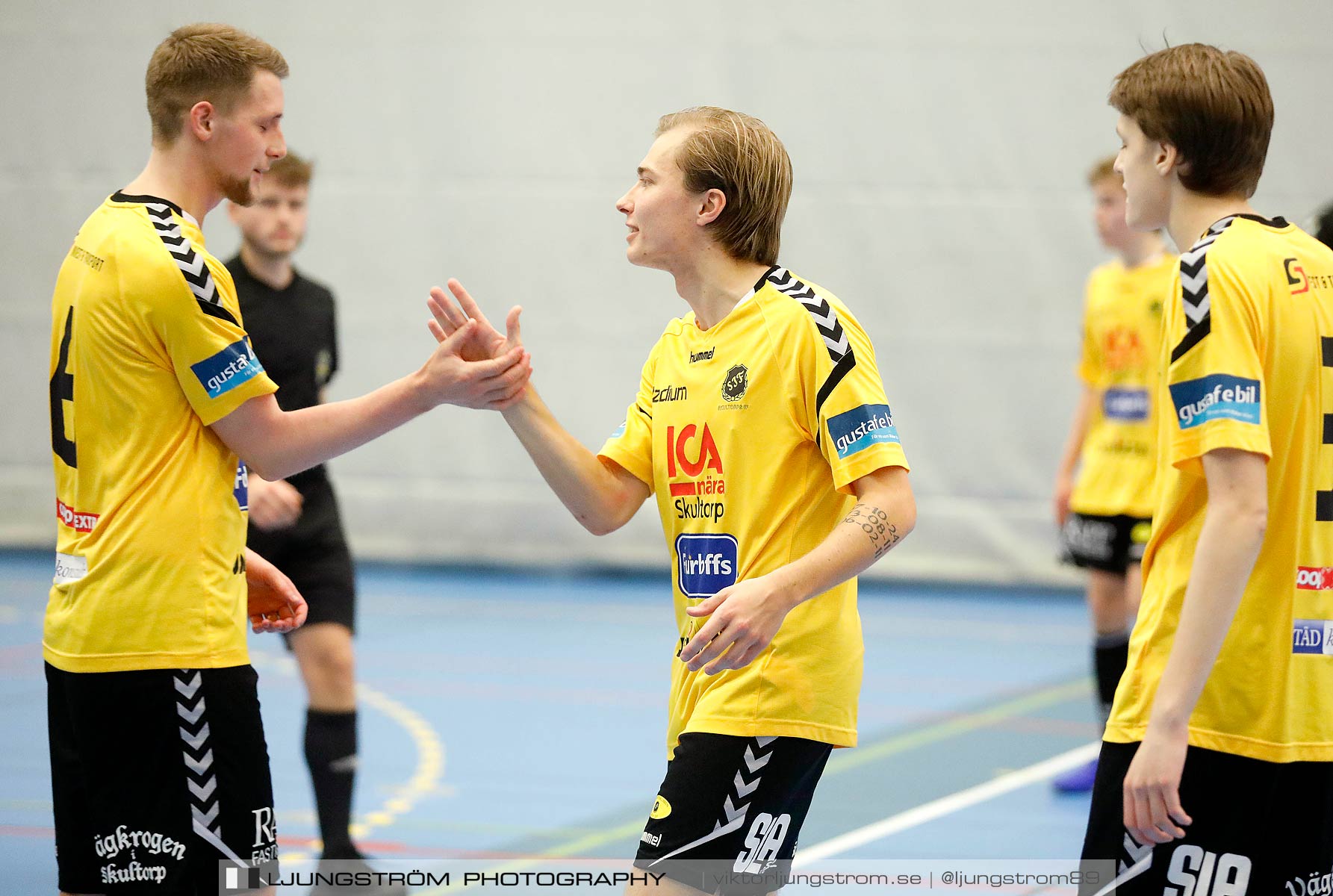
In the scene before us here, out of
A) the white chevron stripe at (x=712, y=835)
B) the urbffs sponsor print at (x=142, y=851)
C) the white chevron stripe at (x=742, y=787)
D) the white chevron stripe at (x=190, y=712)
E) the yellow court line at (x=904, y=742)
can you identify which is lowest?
the yellow court line at (x=904, y=742)

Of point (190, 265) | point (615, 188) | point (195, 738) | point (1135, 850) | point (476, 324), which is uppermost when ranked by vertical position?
point (615, 188)

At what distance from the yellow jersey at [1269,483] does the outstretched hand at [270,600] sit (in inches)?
71.4

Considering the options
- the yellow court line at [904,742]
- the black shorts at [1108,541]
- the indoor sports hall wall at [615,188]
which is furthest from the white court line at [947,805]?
the indoor sports hall wall at [615,188]

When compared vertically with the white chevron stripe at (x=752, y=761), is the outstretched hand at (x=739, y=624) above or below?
above

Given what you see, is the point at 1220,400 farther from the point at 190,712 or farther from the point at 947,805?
the point at 947,805

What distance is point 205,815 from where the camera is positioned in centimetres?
286

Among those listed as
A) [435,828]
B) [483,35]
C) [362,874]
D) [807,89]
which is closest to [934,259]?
[807,89]

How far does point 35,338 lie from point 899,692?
7053 millimetres

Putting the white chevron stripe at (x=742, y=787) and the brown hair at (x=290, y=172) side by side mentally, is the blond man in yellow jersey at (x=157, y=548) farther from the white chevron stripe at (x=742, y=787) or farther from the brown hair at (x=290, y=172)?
the brown hair at (x=290, y=172)

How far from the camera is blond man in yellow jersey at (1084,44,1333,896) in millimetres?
2332

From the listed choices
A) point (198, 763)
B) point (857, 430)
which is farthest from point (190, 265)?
point (857, 430)

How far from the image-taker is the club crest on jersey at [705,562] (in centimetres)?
286

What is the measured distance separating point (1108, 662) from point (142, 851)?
12.5ft

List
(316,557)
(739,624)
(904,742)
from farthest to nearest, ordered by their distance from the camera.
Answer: (904,742) < (316,557) < (739,624)
